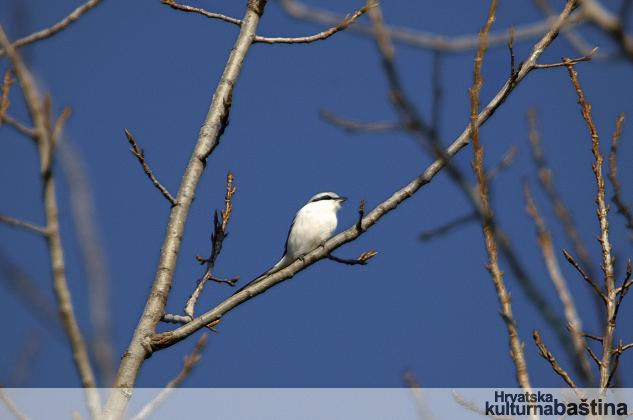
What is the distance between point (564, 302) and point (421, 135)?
A: 3.20ft

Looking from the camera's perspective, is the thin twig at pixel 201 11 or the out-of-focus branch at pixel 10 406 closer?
the out-of-focus branch at pixel 10 406

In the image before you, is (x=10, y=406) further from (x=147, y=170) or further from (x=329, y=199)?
(x=329, y=199)

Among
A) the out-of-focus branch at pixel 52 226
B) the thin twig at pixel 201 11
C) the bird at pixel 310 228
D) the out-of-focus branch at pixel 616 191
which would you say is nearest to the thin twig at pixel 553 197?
the out-of-focus branch at pixel 616 191

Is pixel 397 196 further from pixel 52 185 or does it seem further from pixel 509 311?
pixel 52 185

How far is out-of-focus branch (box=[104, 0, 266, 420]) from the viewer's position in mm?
3133

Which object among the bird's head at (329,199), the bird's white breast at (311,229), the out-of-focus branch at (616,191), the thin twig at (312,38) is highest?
the bird's head at (329,199)

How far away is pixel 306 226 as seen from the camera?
812cm

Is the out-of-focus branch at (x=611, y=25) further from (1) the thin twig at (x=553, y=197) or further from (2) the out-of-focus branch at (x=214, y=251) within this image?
(2) the out-of-focus branch at (x=214, y=251)

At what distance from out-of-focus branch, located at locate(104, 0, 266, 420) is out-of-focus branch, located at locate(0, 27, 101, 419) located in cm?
110

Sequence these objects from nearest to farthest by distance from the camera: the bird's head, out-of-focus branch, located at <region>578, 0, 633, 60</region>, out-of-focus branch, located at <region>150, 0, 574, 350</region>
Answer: out-of-focus branch, located at <region>578, 0, 633, 60</region> → out-of-focus branch, located at <region>150, 0, 574, 350</region> → the bird's head

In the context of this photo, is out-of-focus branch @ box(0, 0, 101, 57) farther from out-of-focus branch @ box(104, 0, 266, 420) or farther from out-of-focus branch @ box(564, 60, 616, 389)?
out-of-focus branch @ box(564, 60, 616, 389)

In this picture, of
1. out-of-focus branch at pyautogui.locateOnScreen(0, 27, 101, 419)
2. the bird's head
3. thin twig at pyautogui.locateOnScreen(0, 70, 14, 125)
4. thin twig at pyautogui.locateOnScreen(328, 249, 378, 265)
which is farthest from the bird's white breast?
out-of-focus branch at pyautogui.locateOnScreen(0, 27, 101, 419)

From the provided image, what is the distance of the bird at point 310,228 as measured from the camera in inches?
315

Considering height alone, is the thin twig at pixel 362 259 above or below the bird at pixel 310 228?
below
